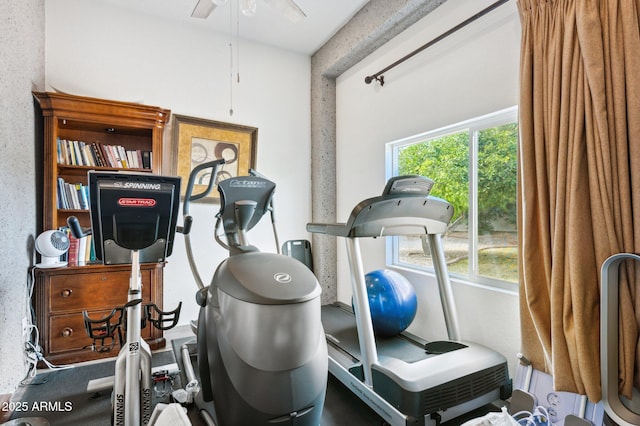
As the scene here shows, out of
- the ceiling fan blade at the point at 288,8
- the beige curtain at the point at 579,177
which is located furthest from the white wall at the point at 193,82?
the beige curtain at the point at 579,177

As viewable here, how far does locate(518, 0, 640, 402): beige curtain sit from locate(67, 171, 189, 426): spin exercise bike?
1.93m

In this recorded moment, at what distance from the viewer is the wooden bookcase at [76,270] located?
2.37 m

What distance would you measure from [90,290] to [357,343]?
2.22 m

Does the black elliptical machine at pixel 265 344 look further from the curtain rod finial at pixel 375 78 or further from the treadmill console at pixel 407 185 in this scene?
the curtain rod finial at pixel 375 78

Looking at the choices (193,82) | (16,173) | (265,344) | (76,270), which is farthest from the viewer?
(193,82)

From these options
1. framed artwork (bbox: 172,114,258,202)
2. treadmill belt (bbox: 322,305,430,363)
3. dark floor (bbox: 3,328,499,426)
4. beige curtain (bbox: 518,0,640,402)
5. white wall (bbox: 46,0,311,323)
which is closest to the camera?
beige curtain (bbox: 518,0,640,402)

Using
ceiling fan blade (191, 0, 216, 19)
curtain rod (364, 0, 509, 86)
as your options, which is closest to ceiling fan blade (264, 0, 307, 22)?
ceiling fan blade (191, 0, 216, 19)

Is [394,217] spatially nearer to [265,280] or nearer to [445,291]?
[445,291]

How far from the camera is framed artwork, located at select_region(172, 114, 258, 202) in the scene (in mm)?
3258

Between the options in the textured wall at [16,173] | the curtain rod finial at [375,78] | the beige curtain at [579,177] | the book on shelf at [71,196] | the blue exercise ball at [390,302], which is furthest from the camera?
the curtain rod finial at [375,78]

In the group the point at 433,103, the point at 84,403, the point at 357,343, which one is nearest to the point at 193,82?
the point at 433,103

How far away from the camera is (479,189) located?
2.38 meters

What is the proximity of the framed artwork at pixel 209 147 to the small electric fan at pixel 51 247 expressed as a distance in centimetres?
111

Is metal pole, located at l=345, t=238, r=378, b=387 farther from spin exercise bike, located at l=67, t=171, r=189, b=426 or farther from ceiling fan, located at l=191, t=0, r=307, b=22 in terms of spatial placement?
ceiling fan, located at l=191, t=0, r=307, b=22
